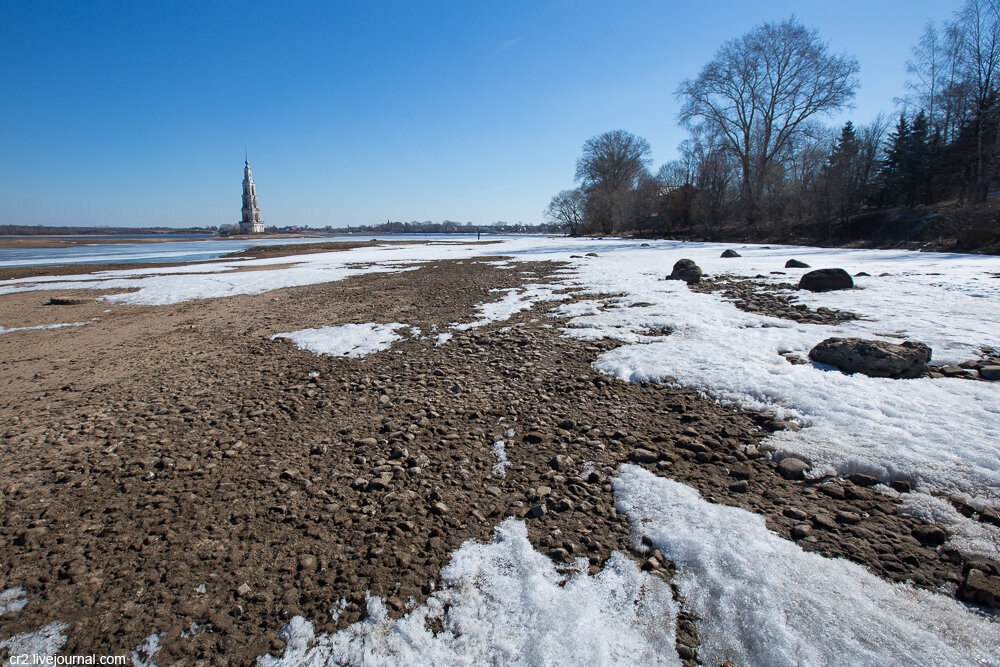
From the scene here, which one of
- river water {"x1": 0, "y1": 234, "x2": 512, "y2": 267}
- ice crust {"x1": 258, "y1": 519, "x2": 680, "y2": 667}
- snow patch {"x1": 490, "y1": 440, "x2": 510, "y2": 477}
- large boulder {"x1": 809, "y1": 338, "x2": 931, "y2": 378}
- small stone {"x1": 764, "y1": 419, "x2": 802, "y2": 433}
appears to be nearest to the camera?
ice crust {"x1": 258, "y1": 519, "x2": 680, "y2": 667}

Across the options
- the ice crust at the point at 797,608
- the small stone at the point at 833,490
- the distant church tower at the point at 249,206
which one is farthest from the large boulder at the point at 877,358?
the distant church tower at the point at 249,206

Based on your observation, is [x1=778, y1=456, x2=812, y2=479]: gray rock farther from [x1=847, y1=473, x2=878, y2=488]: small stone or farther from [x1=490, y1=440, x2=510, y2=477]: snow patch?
[x1=490, y1=440, x2=510, y2=477]: snow patch

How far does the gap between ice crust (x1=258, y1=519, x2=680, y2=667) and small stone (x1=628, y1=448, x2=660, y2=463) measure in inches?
39.7

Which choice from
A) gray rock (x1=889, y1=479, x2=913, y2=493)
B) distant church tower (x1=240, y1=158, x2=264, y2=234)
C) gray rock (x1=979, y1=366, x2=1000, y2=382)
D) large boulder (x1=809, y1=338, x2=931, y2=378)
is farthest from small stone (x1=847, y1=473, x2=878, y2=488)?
distant church tower (x1=240, y1=158, x2=264, y2=234)

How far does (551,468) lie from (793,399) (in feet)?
7.91

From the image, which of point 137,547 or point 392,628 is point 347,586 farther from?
point 137,547

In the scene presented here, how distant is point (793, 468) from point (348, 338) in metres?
5.88

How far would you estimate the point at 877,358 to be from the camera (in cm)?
415

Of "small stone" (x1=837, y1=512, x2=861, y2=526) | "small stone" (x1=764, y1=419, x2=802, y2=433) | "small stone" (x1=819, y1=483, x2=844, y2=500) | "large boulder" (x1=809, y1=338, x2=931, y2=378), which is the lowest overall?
"small stone" (x1=837, y1=512, x2=861, y2=526)

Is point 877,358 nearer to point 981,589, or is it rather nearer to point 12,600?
point 981,589

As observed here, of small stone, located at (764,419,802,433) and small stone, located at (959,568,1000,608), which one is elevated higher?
small stone, located at (764,419,802,433)

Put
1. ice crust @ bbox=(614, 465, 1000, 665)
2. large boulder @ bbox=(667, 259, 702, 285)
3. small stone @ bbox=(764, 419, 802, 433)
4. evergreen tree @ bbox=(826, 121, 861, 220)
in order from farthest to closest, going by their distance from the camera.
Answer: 1. evergreen tree @ bbox=(826, 121, 861, 220)
2. large boulder @ bbox=(667, 259, 702, 285)
3. small stone @ bbox=(764, 419, 802, 433)
4. ice crust @ bbox=(614, 465, 1000, 665)

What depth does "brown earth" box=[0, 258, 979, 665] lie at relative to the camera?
199 centimetres

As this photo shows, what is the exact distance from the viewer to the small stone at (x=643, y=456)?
3.05 m
